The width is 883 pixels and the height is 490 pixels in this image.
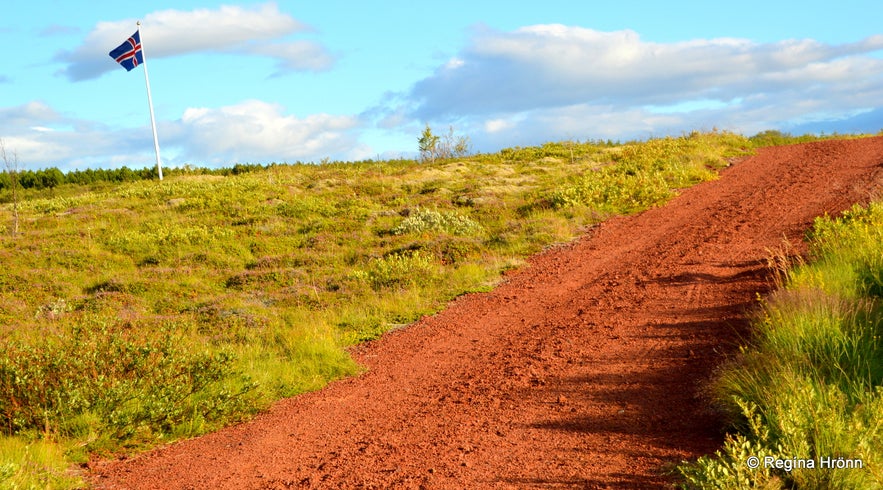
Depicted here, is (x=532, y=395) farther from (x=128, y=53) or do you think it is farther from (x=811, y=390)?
(x=128, y=53)

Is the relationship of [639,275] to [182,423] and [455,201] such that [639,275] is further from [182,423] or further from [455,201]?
[455,201]

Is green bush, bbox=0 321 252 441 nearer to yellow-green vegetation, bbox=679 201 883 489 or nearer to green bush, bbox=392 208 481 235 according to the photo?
yellow-green vegetation, bbox=679 201 883 489

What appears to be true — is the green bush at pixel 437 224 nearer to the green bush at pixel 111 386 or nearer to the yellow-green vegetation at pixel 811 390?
the yellow-green vegetation at pixel 811 390

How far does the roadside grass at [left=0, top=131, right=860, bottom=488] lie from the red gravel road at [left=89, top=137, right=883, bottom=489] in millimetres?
582

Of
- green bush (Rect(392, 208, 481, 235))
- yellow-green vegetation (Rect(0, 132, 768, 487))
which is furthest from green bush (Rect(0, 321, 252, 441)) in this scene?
green bush (Rect(392, 208, 481, 235))

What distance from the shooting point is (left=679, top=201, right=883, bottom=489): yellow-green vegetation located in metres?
4.61

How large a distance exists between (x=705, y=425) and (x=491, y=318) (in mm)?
4778

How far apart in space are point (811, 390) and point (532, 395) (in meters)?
2.76

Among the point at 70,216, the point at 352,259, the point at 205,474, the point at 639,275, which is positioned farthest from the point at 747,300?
the point at 70,216

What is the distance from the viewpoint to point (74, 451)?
6.54 meters

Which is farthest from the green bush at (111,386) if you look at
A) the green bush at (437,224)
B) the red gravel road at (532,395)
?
the green bush at (437,224)

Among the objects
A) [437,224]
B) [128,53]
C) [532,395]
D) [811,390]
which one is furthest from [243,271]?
[128,53]

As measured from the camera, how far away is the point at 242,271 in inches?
659

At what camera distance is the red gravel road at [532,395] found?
18.9ft
